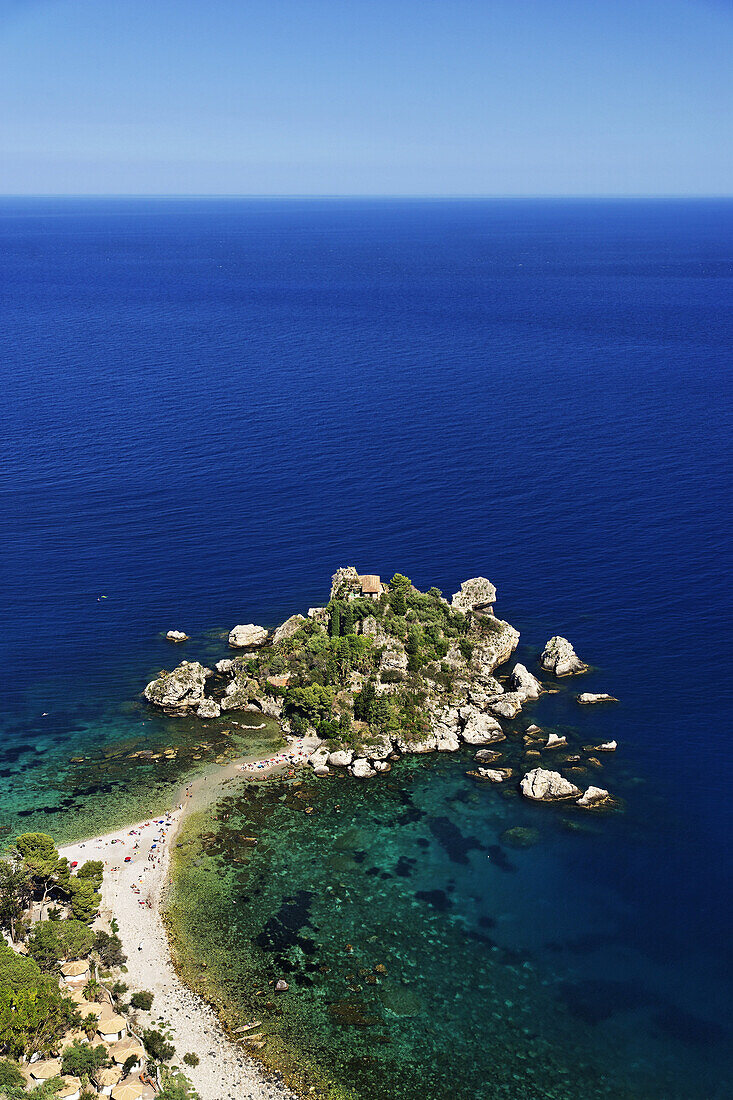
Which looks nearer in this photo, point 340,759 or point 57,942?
point 57,942

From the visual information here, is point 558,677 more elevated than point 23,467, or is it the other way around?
point 23,467

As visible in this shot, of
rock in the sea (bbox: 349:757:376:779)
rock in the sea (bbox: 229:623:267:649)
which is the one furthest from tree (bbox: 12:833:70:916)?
rock in the sea (bbox: 229:623:267:649)

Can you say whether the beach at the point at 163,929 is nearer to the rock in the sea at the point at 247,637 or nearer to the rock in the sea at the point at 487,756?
the rock in the sea at the point at 487,756

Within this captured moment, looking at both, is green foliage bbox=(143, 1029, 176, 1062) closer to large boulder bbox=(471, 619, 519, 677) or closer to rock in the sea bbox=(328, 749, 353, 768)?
rock in the sea bbox=(328, 749, 353, 768)

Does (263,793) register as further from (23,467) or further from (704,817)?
(23,467)

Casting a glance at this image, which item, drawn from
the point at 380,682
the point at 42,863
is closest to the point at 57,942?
the point at 42,863

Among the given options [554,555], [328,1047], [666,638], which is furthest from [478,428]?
[328,1047]

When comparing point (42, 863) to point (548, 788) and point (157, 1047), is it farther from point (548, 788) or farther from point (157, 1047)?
point (548, 788)
